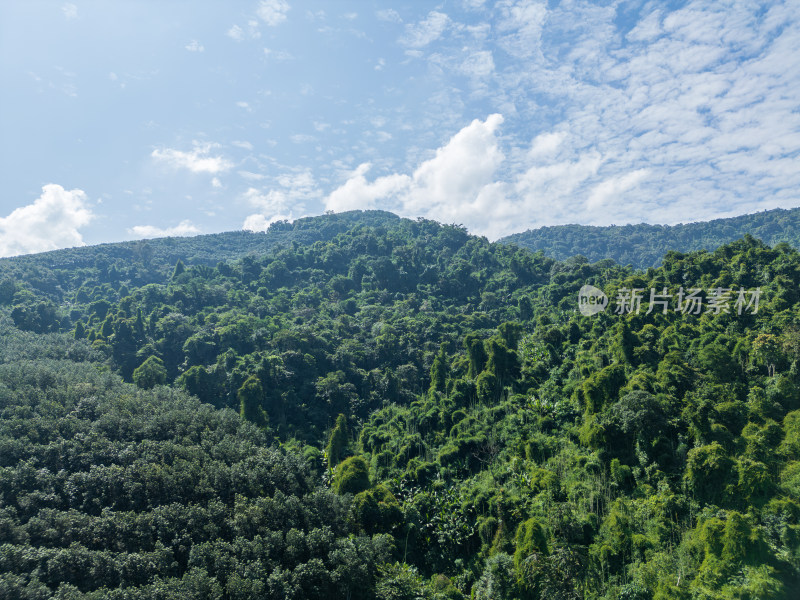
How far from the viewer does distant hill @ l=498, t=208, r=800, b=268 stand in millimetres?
114312

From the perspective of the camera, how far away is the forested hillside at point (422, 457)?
1923 centimetres

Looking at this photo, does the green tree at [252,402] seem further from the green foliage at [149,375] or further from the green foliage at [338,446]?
the green foliage at [149,375]

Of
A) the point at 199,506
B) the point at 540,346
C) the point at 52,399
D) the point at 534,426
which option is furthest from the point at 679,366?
the point at 52,399

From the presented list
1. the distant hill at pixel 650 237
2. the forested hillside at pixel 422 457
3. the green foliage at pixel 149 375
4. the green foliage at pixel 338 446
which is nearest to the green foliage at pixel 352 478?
the forested hillside at pixel 422 457

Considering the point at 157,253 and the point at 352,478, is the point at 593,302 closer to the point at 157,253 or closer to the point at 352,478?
the point at 352,478

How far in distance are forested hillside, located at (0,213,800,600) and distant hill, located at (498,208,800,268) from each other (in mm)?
81284

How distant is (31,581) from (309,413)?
23.7m

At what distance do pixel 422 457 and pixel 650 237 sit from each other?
13230 centimetres

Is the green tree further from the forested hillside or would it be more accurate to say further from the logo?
the logo

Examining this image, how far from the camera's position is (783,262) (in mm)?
33594

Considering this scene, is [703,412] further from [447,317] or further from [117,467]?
[447,317]

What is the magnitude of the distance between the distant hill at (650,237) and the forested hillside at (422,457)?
8128 cm

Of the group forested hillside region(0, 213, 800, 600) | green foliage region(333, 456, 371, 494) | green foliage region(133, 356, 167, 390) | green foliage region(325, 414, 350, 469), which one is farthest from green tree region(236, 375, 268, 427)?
green foliage region(333, 456, 371, 494)

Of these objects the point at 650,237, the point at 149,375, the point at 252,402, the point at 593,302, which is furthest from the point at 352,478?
the point at 650,237
